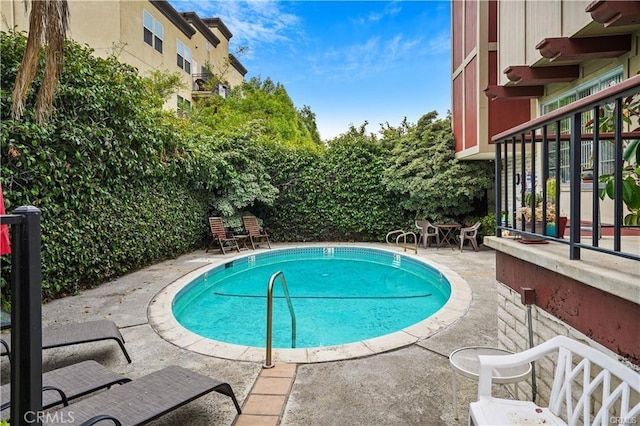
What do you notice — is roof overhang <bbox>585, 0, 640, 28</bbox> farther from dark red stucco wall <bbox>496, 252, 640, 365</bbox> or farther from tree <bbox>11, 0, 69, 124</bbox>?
tree <bbox>11, 0, 69, 124</bbox>

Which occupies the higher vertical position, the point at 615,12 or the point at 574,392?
the point at 615,12

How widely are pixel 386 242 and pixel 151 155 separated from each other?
8194mm

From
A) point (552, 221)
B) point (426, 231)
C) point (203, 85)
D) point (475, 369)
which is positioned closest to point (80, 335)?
point (475, 369)

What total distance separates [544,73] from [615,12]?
88.3 inches

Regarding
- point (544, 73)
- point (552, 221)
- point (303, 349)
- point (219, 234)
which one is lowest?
point (303, 349)

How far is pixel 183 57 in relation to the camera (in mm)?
19828

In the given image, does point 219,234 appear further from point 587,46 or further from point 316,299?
point 587,46

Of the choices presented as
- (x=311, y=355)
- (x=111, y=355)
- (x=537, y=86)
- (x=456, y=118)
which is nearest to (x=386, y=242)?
(x=456, y=118)

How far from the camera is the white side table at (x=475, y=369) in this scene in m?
2.38

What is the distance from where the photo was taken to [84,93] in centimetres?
602

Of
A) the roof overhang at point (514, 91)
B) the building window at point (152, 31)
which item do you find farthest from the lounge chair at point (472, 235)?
the building window at point (152, 31)

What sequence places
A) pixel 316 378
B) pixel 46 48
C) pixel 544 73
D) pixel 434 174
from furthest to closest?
pixel 434 174 < pixel 544 73 < pixel 46 48 < pixel 316 378

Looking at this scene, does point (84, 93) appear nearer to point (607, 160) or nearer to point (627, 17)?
point (627, 17)

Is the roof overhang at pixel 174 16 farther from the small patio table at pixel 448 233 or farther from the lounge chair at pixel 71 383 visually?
the lounge chair at pixel 71 383
